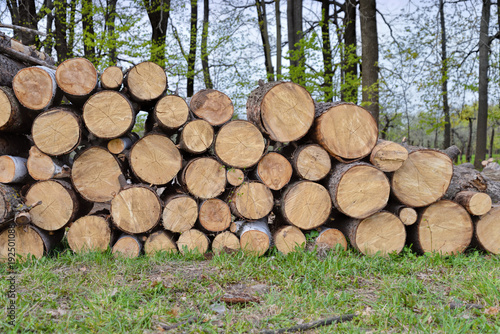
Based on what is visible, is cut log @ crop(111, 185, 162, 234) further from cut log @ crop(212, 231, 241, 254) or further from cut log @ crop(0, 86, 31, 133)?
cut log @ crop(0, 86, 31, 133)

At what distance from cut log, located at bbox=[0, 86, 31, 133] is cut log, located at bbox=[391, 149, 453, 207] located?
373cm

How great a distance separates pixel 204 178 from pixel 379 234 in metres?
1.84

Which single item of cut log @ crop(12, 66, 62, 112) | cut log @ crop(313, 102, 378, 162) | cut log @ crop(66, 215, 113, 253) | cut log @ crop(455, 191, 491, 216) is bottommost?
cut log @ crop(66, 215, 113, 253)

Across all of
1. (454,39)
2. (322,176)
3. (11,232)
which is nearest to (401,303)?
(322,176)

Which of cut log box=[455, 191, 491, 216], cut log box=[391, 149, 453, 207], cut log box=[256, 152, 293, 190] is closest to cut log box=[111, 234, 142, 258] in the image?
cut log box=[256, 152, 293, 190]

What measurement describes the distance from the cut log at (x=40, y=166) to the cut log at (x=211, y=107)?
1.47 m

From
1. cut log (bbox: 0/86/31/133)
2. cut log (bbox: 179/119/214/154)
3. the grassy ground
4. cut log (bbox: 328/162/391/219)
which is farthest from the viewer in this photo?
cut log (bbox: 179/119/214/154)

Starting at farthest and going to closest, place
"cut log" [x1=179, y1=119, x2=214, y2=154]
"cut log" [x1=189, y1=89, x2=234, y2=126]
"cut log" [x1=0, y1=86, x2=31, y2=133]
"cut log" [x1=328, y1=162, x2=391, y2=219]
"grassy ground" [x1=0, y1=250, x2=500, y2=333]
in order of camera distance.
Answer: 1. "cut log" [x1=189, y1=89, x2=234, y2=126]
2. "cut log" [x1=179, y1=119, x2=214, y2=154]
3. "cut log" [x1=328, y1=162, x2=391, y2=219]
4. "cut log" [x1=0, y1=86, x2=31, y2=133]
5. "grassy ground" [x1=0, y1=250, x2=500, y2=333]

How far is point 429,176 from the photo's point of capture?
3.53 m

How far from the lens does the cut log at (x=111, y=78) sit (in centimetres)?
343

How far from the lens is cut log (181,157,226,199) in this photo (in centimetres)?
348

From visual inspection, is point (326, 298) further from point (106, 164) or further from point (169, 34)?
point (169, 34)

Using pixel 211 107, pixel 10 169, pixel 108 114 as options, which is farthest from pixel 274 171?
pixel 10 169

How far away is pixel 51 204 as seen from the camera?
3.41 meters
